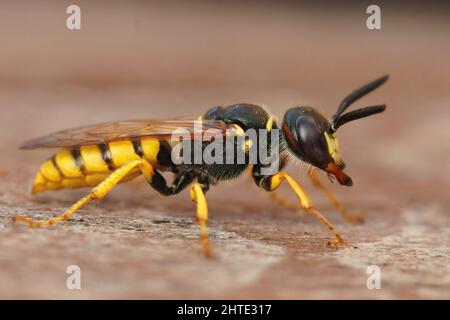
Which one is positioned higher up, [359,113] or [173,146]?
[359,113]

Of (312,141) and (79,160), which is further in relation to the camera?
(79,160)

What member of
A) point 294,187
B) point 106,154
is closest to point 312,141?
point 294,187

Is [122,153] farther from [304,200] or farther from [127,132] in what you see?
[304,200]

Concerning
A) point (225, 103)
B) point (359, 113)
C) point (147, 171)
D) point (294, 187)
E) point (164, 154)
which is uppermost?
point (225, 103)

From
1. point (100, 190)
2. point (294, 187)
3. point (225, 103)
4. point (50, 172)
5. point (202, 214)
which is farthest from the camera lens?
point (225, 103)

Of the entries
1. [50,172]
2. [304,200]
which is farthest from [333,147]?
[50,172]

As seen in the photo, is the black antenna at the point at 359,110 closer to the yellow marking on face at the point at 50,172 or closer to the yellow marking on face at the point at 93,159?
the yellow marking on face at the point at 93,159

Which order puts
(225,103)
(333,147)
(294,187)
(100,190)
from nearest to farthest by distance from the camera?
(100,190)
(294,187)
(333,147)
(225,103)
